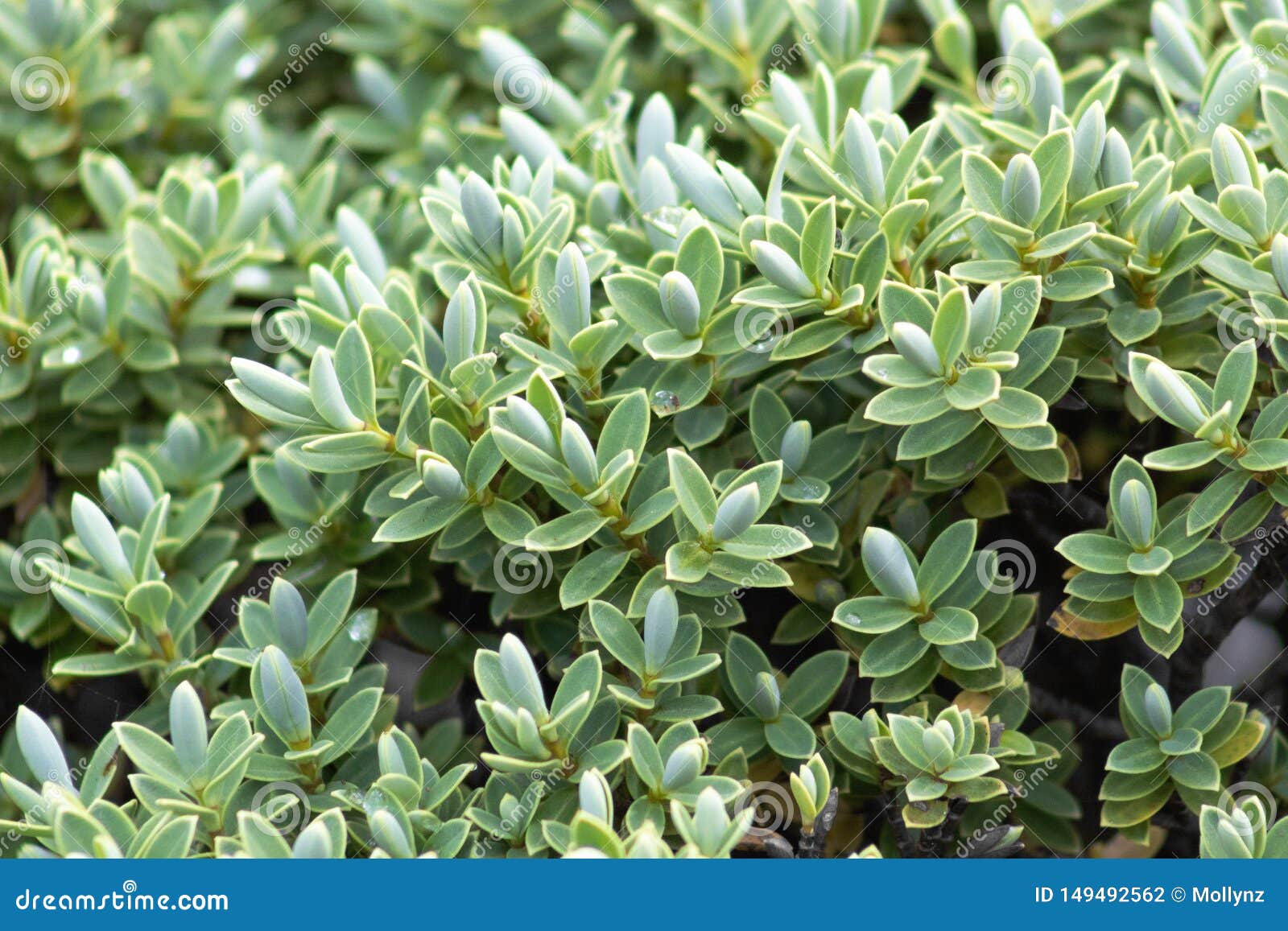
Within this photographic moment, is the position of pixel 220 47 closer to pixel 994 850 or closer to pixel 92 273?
pixel 92 273

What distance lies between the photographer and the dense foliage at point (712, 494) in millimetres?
1562

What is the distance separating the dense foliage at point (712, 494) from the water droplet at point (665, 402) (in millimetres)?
16

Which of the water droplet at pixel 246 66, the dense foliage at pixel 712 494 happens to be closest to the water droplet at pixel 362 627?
the dense foliage at pixel 712 494

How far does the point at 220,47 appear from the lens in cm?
274

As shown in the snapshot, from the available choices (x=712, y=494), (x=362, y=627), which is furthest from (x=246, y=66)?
(x=712, y=494)

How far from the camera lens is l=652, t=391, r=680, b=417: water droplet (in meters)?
1.70

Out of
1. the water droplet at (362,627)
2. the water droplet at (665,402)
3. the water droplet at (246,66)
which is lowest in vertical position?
the water droplet at (362,627)

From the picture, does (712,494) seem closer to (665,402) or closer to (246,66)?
(665,402)

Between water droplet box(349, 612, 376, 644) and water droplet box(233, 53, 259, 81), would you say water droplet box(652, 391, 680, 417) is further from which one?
water droplet box(233, 53, 259, 81)

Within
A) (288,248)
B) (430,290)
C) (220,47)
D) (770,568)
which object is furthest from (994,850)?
(220,47)

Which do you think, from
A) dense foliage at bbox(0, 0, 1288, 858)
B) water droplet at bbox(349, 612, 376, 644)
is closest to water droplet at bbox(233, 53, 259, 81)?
dense foliage at bbox(0, 0, 1288, 858)

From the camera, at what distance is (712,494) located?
1555mm

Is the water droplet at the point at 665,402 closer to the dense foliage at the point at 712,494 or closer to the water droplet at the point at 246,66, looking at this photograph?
the dense foliage at the point at 712,494

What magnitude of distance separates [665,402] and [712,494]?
219mm
